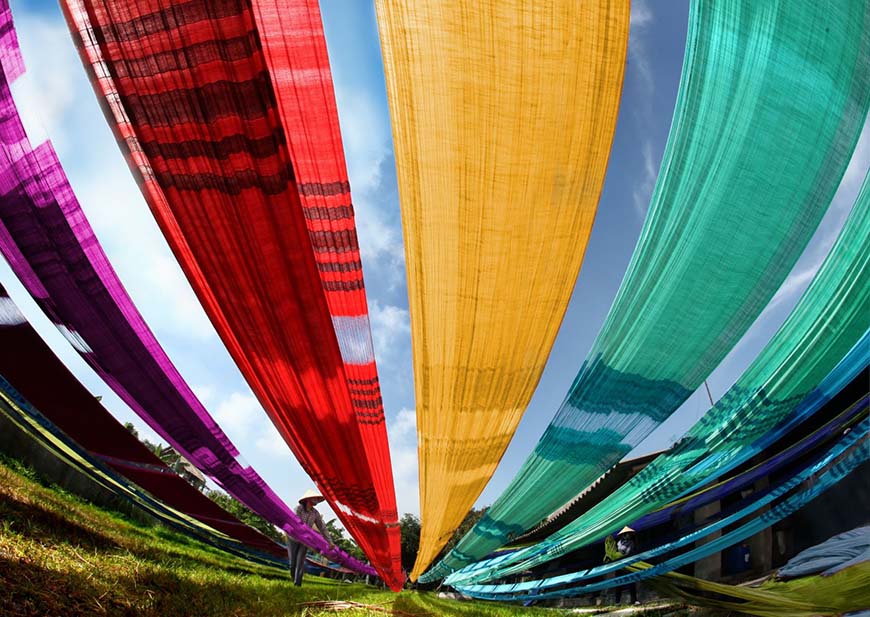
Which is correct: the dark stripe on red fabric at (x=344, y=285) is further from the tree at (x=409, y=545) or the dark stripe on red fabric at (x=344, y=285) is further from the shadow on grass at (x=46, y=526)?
the tree at (x=409, y=545)

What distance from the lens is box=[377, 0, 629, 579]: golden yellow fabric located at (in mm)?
1713

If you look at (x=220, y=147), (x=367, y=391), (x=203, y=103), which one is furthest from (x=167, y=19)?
(x=367, y=391)

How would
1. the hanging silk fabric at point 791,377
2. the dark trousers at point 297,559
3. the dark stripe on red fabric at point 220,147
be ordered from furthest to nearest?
1. the dark trousers at point 297,559
2. the hanging silk fabric at point 791,377
3. the dark stripe on red fabric at point 220,147

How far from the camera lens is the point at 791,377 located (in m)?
2.50

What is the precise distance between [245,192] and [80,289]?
1.24 meters

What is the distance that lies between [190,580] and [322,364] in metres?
1.39

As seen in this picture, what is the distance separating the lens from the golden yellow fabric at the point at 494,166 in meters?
1.71

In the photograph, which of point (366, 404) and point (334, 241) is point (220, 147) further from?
point (366, 404)

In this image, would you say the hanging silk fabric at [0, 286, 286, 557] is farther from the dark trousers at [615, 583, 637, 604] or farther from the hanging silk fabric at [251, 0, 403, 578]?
the dark trousers at [615, 583, 637, 604]

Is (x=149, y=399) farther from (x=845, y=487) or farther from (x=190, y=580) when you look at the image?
(x=845, y=487)

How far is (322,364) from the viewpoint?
9.16 ft

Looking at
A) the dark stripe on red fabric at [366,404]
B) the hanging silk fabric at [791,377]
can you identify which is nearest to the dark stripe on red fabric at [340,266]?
the dark stripe on red fabric at [366,404]

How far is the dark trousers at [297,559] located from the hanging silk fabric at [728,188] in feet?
11.0

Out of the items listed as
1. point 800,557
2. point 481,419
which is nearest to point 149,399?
point 481,419
